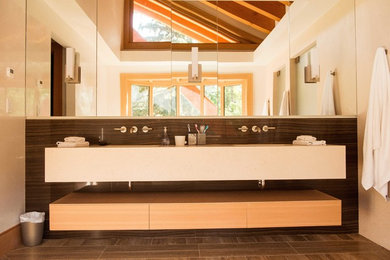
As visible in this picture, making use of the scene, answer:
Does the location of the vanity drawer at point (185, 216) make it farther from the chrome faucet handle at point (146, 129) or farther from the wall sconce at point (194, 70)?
the wall sconce at point (194, 70)

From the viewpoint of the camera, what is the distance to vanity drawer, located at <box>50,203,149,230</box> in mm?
2094

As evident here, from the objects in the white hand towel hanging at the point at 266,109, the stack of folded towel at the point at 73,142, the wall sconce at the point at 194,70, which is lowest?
the stack of folded towel at the point at 73,142

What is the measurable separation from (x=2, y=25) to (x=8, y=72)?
35 cm

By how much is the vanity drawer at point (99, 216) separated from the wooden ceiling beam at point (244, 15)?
2.01 meters

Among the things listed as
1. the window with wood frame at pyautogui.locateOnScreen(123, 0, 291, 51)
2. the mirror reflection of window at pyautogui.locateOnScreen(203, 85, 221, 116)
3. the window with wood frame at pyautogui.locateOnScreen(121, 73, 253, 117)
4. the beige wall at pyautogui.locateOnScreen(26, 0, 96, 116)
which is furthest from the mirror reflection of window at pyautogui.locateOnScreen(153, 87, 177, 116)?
the beige wall at pyautogui.locateOnScreen(26, 0, 96, 116)

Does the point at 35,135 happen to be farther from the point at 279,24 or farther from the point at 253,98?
the point at 279,24

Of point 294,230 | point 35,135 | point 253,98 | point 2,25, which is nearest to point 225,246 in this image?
point 294,230

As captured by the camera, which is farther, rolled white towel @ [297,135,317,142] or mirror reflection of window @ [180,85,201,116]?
mirror reflection of window @ [180,85,201,116]

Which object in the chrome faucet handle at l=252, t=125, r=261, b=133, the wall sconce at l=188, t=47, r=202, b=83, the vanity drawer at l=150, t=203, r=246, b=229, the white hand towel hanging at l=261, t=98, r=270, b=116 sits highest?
the wall sconce at l=188, t=47, r=202, b=83

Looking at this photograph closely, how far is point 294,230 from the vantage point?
2.57 meters

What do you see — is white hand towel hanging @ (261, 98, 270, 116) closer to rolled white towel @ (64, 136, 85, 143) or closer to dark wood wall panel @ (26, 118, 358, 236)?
dark wood wall panel @ (26, 118, 358, 236)

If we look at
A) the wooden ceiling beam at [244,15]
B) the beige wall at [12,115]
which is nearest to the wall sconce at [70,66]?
the beige wall at [12,115]

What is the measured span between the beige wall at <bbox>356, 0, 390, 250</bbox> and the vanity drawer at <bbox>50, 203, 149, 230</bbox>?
1.87 metres

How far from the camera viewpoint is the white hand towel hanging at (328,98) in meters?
2.71
